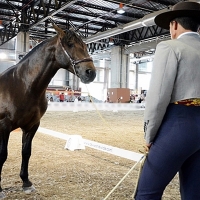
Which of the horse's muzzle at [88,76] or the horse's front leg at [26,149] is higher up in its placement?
the horse's muzzle at [88,76]

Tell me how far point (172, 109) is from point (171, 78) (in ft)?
0.53

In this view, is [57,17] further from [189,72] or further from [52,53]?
[189,72]

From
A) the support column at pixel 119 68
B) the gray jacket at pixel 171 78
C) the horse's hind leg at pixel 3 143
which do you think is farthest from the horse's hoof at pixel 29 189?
the support column at pixel 119 68

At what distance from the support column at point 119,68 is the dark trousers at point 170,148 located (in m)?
19.9

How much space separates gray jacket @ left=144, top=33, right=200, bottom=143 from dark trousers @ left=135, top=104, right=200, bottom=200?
0.18ft

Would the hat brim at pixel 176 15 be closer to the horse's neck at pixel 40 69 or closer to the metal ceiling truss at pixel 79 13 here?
the horse's neck at pixel 40 69

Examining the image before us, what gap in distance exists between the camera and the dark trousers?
1.27 meters

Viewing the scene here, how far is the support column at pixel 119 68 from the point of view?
837 inches

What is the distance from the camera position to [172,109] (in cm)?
130

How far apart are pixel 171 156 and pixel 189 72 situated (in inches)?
16.3

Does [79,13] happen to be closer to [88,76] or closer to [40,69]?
[40,69]

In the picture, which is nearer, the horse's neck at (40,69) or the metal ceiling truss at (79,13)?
the horse's neck at (40,69)

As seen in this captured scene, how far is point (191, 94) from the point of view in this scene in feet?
4.19

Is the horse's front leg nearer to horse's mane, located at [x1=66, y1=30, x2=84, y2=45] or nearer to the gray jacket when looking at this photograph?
horse's mane, located at [x1=66, y1=30, x2=84, y2=45]
